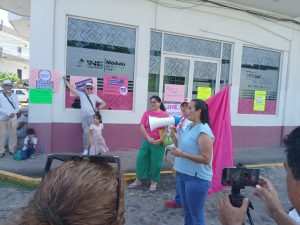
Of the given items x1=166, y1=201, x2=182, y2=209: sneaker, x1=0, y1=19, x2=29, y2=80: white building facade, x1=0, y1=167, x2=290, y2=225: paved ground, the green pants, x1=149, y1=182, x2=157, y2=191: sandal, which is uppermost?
x1=0, y1=19, x2=29, y2=80: white building facade

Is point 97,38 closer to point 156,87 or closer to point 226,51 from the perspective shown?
point 156,87

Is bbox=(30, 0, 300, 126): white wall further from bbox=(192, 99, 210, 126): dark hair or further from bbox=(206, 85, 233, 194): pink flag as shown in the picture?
bbox=(192, 99, 210, 126): dark hair

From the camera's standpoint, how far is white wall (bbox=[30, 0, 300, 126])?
6824 millimetres

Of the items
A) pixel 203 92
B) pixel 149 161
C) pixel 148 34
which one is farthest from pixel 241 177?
pixel 203 92

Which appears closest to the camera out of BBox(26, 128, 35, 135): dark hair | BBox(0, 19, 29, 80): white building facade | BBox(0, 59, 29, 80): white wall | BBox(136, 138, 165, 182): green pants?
BBox(136, 138, 165, 182): green pants

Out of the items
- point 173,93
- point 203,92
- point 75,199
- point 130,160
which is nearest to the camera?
point 75,199

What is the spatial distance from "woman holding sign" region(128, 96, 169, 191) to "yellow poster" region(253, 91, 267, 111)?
→ 5.34 meters

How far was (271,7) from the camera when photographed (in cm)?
900

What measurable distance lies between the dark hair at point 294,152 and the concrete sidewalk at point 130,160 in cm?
440

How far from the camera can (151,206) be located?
4.80 meters

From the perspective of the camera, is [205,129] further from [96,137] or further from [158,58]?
[158,58]

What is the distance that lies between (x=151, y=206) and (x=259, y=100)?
640cm

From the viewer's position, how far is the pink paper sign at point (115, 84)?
766 cm

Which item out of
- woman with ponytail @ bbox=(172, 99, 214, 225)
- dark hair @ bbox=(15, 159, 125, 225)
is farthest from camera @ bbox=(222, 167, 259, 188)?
woman with ponytail @ bbox=(172, 99, 214, 225)
